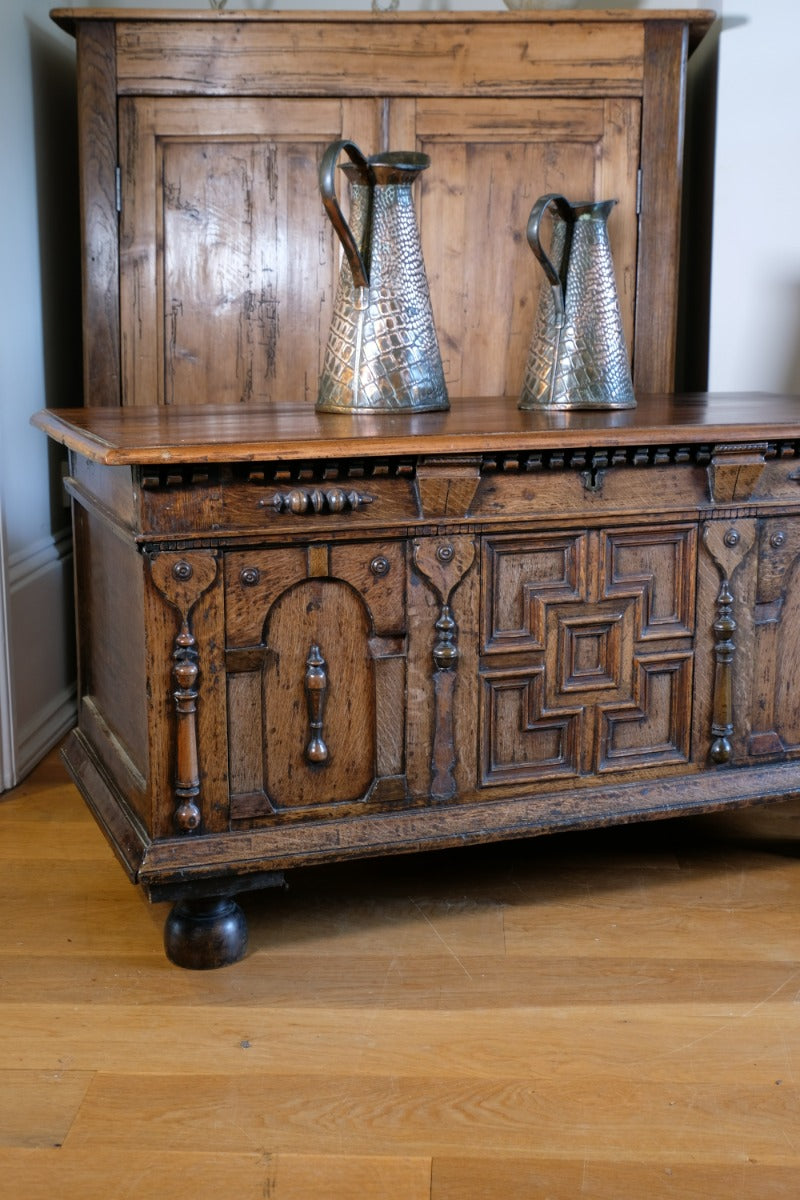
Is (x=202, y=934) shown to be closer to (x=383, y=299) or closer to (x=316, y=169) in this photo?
(x=383, y=299)

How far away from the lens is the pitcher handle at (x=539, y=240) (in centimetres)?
165

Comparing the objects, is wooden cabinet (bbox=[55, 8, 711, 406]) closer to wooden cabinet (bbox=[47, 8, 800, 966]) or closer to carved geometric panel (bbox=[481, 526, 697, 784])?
wooden cabinet (bbox=[47, 8, 800, 966])

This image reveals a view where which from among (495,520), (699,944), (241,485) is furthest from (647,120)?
(699,944)

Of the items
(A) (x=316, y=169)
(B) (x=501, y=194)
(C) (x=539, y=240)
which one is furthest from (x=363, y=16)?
(C) (x=539, y=240)

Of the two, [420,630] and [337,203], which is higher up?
[337,203]

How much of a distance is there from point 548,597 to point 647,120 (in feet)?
3.55

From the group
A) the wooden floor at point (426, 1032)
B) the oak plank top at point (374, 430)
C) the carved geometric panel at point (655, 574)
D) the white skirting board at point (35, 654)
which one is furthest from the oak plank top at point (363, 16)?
the wooden floor at point (426, 1032)

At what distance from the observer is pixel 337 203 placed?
1632 millimetres

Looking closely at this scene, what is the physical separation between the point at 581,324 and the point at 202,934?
0.94 m

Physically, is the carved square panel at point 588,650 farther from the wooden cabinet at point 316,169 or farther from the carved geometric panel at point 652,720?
the wooden cabinet at point 316,169

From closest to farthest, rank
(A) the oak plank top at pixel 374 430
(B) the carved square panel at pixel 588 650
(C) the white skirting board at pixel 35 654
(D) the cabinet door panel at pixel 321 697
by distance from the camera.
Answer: (A) the oak plank top at pixel 374 430 → (D) the cabinet door panel at pixel 321 697 → (B) the carved square panel at pixel 588 650 → (C) the white skirting board at pixel 35 654

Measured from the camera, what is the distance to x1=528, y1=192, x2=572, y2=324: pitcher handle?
5.42ft

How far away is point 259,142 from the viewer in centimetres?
218

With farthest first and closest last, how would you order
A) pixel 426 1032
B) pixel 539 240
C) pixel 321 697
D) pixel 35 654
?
1. pixel 35 654
2. pixel 539 240
3. pixel 321 697
4. pixel 426 1032
